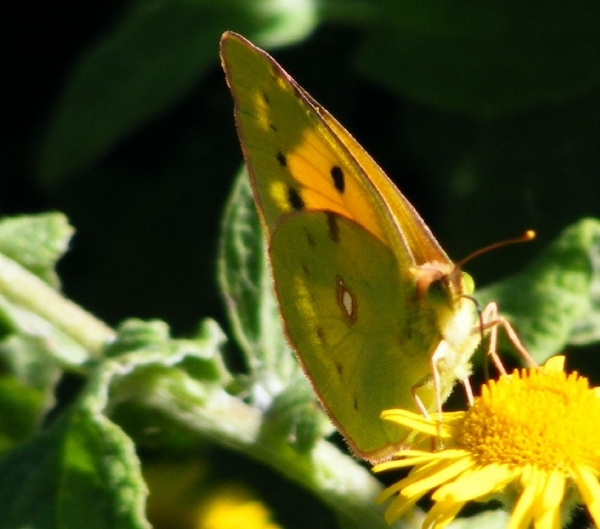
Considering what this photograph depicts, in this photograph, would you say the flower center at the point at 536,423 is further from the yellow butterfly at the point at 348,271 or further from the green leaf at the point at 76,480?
the green leaf at the point at 76,480

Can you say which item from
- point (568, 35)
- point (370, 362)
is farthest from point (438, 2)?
point (370, 362)

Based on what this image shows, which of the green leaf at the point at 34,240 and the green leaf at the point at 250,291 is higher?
the green leaf at the point at 34,240

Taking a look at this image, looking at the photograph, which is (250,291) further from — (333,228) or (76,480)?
(76,480)

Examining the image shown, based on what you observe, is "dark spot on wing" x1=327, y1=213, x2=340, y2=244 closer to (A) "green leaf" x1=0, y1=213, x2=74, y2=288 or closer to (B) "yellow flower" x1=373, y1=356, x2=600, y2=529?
(B) "yellow flower" x1=373, y1=356, x2=600, y2=529

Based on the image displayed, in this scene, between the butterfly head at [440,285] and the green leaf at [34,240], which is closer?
the butterfly head at [440,285]

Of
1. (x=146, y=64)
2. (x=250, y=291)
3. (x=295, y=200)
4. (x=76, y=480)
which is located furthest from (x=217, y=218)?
(x=76, y=480)

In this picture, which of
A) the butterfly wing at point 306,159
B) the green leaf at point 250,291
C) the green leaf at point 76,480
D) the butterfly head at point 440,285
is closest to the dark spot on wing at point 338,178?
the butterfly wing at point 306,159

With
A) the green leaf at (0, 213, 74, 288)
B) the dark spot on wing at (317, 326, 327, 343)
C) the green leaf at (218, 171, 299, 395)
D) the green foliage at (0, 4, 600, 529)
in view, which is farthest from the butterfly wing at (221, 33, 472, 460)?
the green leaf at (0, 213, 74, 288)
